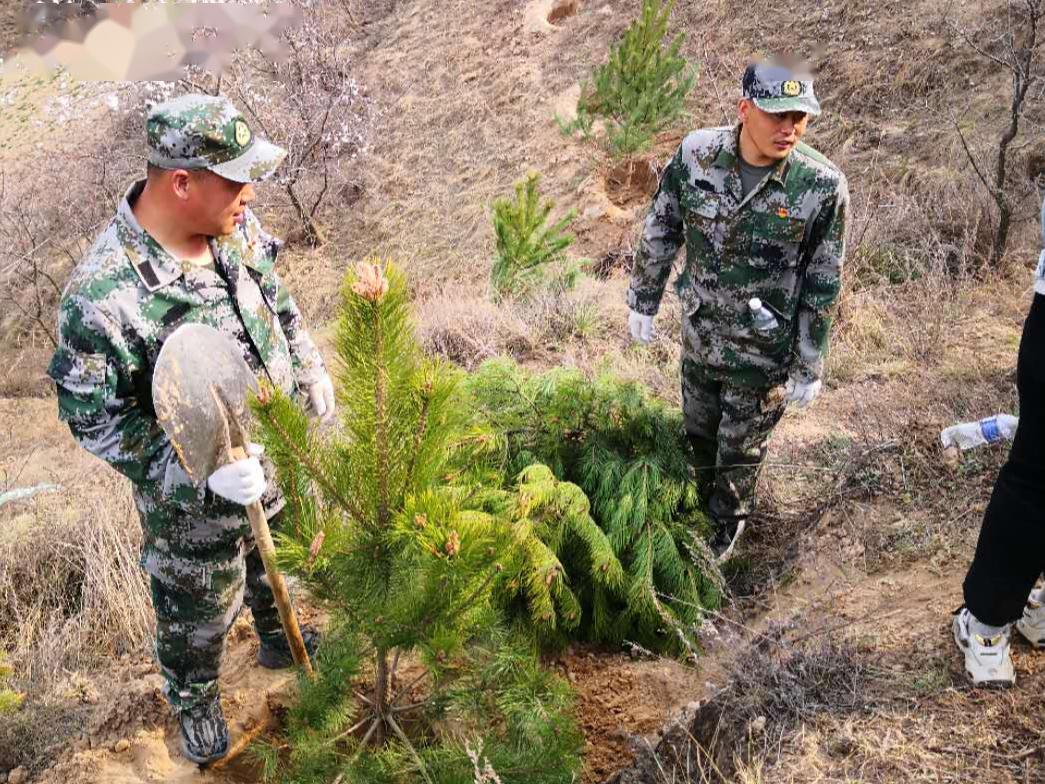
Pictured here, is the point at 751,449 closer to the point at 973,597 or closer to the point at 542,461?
the point at 542,461

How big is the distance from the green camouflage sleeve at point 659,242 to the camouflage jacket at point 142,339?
1.42 meters

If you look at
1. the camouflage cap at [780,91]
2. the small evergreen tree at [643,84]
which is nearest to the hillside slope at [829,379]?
the small evergreen tree at [643,84]

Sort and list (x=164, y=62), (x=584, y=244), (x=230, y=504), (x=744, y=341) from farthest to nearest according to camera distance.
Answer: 1. (x=164, y=62)
2. (x=584, y=244)
3. (x=744, y=341)
4. (x=230, y=504)

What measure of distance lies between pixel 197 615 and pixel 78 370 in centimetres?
78

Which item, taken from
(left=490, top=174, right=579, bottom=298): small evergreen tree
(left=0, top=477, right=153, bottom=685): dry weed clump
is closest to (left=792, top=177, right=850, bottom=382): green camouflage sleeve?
(left=0, top=477, right=153, bottom=685): dry weed clump

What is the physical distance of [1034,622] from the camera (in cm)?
207

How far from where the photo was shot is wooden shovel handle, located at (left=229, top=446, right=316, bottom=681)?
183 centimetres

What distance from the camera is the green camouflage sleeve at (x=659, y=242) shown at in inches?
113

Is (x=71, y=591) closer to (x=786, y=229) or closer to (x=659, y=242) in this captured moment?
(x=659, y=242)

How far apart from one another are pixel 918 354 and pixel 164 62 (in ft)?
44.3

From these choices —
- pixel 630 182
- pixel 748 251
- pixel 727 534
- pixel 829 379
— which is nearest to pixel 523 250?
pixel 829 379

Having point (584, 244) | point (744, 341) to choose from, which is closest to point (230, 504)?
point (744, 341)

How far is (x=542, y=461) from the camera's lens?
292 centimetres

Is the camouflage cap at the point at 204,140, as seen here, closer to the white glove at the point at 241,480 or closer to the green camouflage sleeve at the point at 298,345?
the green camouflage sleeve at the point at 298,345
